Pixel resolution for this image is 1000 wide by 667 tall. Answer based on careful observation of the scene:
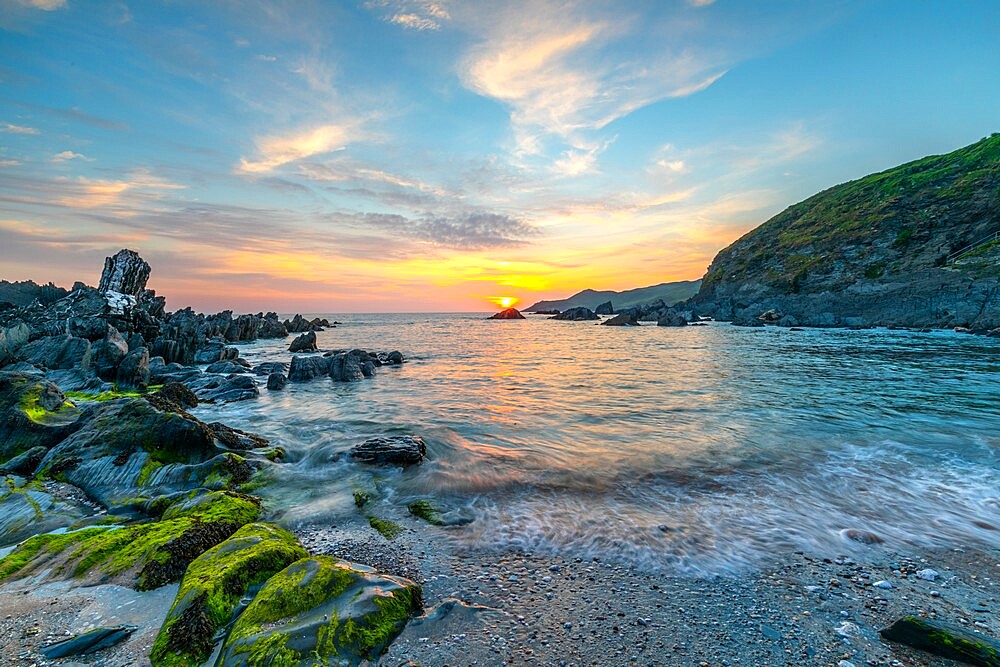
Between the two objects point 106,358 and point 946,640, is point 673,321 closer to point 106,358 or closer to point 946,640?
point 106,358

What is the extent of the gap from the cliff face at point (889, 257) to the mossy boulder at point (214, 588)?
76330mm

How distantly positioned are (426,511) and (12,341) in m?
30.5

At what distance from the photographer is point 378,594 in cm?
469

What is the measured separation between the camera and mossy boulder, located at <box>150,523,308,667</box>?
13.6ft

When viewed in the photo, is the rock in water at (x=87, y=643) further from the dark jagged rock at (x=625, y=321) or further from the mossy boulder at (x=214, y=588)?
the dark jagged rock at (x=625, y=321)

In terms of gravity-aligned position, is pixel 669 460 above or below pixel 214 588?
below

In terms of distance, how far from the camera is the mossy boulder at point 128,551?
549 centimetres

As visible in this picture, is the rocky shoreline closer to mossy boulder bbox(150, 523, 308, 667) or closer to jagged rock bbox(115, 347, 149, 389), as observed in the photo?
mossy boulder bbox(150, 523, 308, 667)

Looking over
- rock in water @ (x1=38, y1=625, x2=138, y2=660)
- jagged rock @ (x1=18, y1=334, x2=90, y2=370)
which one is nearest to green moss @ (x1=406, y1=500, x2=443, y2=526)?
rock in water @ (x1=38, y1=625, x2=138, y2=660)

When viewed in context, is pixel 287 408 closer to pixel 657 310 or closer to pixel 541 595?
pixel 541 595

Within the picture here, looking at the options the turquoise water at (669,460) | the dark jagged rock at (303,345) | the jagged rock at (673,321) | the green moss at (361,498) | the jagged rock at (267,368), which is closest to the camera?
the turquoise water at (669,460)

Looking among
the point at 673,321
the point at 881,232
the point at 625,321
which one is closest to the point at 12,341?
the point at 673,321

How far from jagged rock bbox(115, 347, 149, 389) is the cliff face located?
83001 millimetres

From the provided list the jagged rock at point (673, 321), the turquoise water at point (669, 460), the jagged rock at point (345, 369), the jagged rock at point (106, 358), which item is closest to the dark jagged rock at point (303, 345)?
the jagged rock at point (345, 369)
